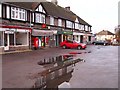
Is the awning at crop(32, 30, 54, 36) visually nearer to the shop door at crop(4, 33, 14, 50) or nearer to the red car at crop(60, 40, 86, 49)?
the red car at crop(60, 40, 86, 49)

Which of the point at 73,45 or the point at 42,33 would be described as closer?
the point at 42,33

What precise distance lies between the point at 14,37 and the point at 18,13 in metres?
3.68

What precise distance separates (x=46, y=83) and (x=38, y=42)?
2759cm

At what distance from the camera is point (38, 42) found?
3638 centimetres

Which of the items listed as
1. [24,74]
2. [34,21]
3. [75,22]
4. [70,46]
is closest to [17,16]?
[34,21]

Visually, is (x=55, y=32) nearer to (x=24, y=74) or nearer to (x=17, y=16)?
(x=17, y=16)

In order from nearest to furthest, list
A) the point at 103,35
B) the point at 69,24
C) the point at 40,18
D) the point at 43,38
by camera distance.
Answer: the point at 40,18, the point at 43,38, the point at 69,24, the point at 103,35

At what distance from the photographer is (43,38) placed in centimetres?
3847

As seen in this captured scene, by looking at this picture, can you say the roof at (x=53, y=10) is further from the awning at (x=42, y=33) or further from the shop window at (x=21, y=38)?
the shop window at (x=21, y=38)

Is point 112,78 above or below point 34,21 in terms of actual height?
below

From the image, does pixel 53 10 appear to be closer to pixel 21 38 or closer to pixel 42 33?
pixel 42 33

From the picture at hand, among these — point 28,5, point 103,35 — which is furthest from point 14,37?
point 103,35

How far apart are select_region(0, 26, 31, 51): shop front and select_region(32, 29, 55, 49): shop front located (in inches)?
73.5

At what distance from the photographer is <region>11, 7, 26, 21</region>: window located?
30420mm
